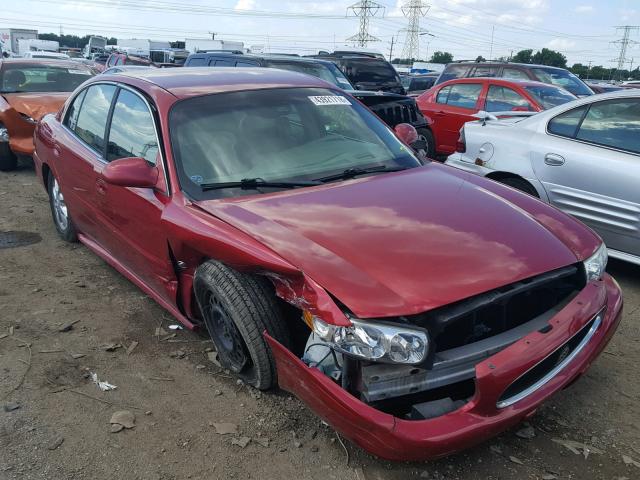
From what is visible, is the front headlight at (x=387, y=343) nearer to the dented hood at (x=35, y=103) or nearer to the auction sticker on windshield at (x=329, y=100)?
the auction sticker on windshield at (x=329, y=100)

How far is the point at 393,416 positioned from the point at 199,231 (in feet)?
4.42

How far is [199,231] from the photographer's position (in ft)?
9.49

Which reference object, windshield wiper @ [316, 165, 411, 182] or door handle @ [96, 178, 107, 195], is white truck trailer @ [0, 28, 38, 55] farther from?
windshield wiper @ [316, 165, 411, 182]

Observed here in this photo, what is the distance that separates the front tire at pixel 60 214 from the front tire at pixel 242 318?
8.47 ft

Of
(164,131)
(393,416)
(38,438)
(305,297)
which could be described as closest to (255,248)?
(305,297)

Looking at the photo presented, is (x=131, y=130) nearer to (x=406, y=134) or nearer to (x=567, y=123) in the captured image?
(x=406, y=134)

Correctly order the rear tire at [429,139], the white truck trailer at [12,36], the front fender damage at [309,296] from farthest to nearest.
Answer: the white truck trailer at [12,36], the rear tire at [429,139], the front fender damage at [309,296]

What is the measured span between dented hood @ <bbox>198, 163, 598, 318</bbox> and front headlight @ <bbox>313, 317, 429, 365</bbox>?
0.21 feet

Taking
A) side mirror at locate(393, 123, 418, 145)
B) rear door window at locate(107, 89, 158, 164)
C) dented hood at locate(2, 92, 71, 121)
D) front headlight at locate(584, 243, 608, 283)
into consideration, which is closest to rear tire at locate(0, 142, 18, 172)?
dented hood at locate(2, 92, 71, 121)

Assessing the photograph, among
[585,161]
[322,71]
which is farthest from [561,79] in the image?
[585,161]

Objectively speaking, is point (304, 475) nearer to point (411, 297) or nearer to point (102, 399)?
point (411, 297)

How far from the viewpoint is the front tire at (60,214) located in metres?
5.16

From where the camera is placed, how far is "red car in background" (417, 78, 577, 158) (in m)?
8.63

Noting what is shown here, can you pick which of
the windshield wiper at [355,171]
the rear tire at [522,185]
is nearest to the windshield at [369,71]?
the rear tire at [522,185]
